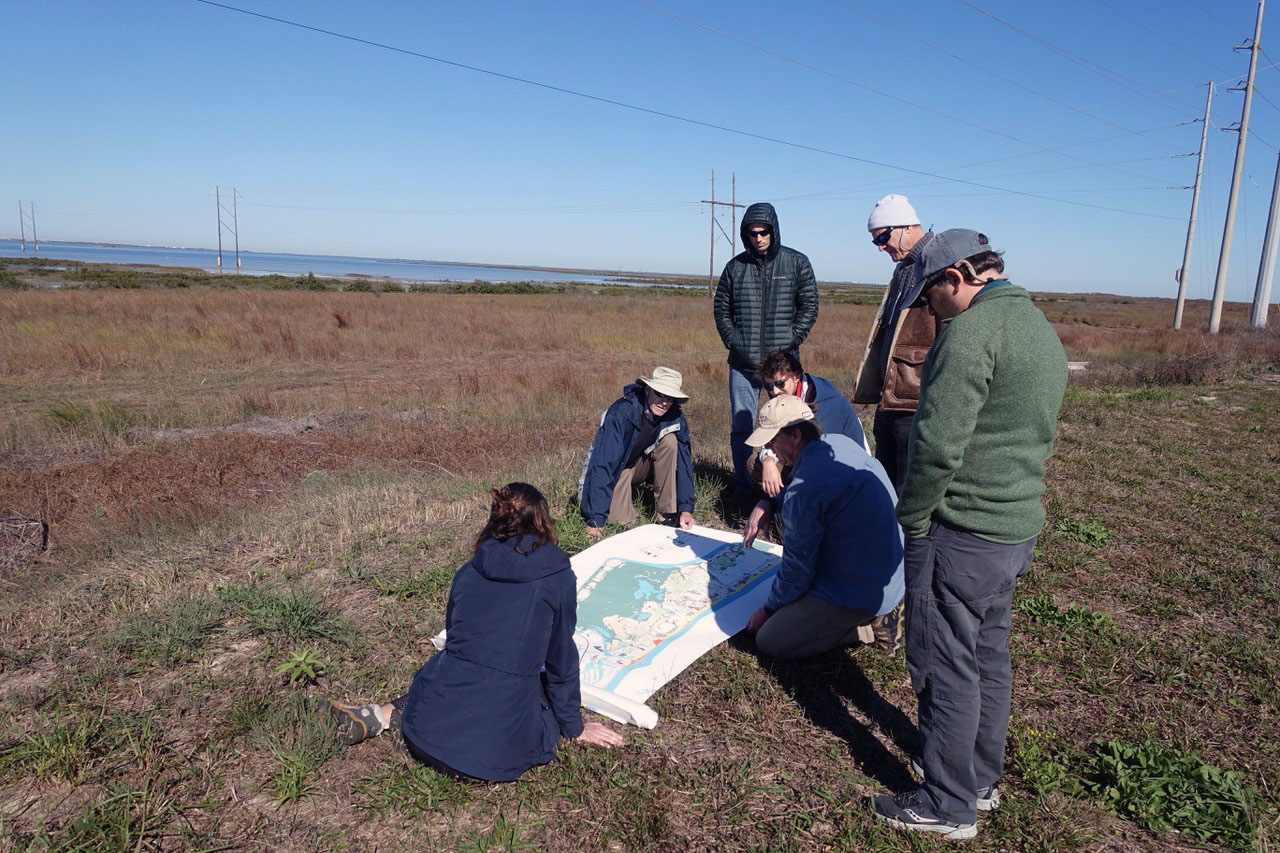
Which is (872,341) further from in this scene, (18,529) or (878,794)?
(18,529)

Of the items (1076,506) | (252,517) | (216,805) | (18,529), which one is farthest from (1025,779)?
(18,529)

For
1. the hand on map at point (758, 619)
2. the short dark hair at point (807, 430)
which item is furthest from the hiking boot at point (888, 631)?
the short dark hair at point (807, 430)

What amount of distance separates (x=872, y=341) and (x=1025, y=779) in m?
2.29

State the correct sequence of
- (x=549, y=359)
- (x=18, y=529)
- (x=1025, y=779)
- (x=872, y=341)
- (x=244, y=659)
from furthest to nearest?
1. (x=549, y=359)
2. (x=18, y=529)
3. (x=872, y=341)
4. (x=244, y=659)
5. (x=1025, y=779)

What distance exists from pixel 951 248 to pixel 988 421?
50cm

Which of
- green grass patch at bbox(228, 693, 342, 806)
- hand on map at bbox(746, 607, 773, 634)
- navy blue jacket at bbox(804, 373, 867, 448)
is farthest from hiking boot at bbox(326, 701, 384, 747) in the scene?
navy blue jacket at bbox(804, 373, 867, 448)

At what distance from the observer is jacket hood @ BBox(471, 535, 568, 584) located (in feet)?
8.25

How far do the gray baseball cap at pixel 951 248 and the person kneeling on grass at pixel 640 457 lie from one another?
2.59m

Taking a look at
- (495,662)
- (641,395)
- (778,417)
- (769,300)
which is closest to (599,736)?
(495,662)

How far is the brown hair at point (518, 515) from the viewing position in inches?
100

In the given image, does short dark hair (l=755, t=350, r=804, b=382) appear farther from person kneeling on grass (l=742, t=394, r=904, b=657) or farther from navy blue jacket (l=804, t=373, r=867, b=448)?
person kneeling on grass (l=742, t=394, r=904, b=657)

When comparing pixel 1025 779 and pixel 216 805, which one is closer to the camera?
→ pixel 216 805

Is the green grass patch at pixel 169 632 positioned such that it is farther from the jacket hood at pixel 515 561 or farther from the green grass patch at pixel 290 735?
→ the jacket hood at pixel 515 561

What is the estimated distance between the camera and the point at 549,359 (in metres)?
17.7
